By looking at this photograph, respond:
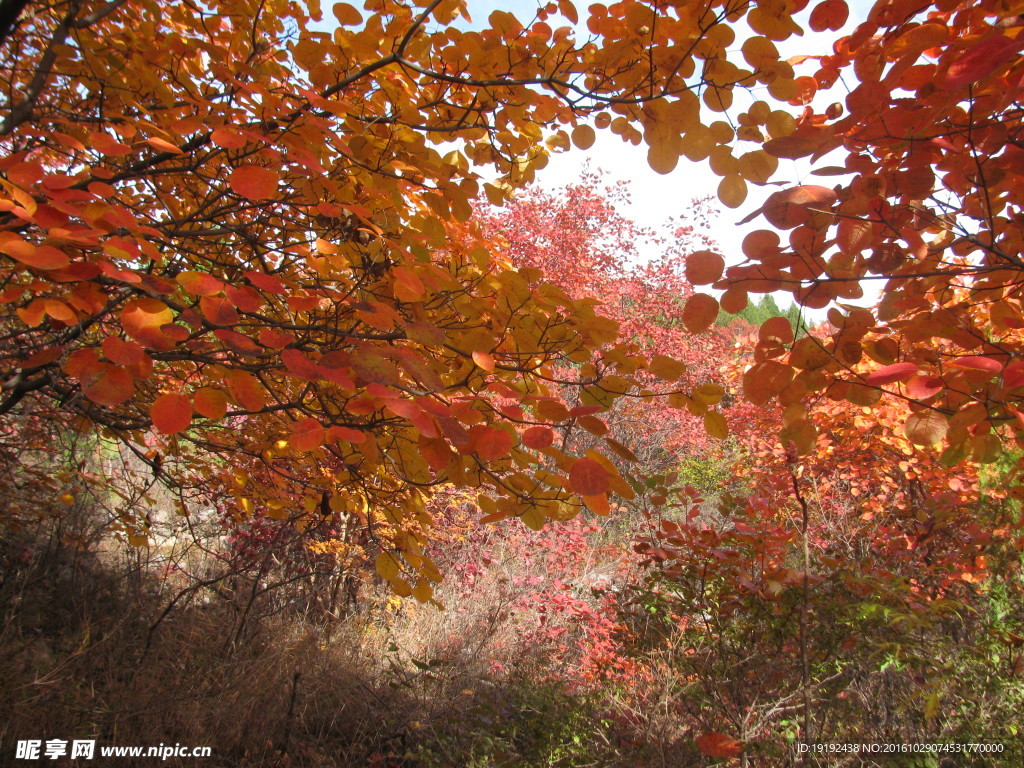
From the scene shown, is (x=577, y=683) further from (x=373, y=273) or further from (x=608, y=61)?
(x=608, y=61)

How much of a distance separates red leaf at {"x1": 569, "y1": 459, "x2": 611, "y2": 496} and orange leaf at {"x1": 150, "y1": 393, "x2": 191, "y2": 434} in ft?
1.91

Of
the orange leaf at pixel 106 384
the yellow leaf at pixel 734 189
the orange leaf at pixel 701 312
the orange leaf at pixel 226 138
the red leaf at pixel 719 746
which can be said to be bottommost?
the red leaf at pixel 719 746

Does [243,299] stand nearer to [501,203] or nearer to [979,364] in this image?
[501,203]

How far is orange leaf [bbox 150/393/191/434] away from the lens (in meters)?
0.76

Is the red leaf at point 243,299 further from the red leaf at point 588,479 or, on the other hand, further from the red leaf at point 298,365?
the red leaf at point 588,479

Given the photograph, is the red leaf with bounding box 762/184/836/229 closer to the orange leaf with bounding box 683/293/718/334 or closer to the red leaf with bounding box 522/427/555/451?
the orange leaf with bounding box 683/293/718/334

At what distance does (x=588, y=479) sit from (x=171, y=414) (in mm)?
644

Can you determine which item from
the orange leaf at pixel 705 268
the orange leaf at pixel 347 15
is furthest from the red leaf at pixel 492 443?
the orange leaf at pixel 347 15

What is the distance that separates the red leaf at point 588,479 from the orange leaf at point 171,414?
58 cm

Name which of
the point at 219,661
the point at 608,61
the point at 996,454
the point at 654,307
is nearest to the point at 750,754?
the point at 996,454

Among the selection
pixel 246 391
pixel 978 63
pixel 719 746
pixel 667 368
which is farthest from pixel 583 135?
pixel 719 746

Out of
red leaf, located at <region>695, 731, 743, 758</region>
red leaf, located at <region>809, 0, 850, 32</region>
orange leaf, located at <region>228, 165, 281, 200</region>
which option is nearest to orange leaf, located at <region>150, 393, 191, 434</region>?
orange leaf, located at <region>228, 165, 281, 200</region>

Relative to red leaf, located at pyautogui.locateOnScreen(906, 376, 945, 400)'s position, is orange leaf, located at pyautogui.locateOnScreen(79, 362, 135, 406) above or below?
below

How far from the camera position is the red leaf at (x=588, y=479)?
81cm
